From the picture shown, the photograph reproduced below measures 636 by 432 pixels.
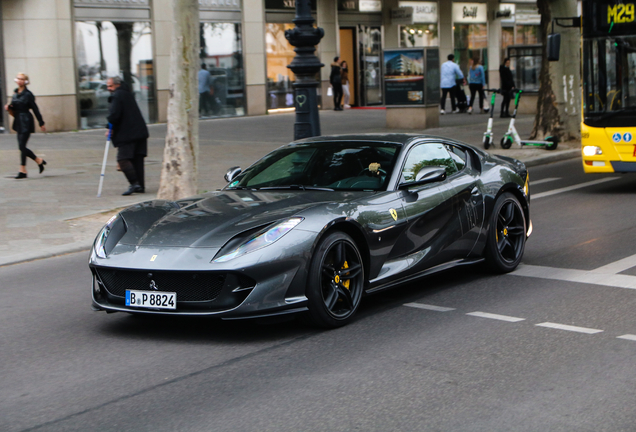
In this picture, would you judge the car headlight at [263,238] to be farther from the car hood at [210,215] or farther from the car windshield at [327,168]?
the car windshield at [327,168]

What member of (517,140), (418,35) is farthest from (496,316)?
(418,35)

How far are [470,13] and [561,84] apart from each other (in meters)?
21.7

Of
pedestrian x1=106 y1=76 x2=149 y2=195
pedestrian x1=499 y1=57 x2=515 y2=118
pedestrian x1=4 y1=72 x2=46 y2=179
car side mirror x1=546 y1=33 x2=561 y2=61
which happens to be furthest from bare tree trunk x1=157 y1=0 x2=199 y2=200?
pedestrian x1=499 y1=57 x2=515 y2=118

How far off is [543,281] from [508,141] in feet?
39.5

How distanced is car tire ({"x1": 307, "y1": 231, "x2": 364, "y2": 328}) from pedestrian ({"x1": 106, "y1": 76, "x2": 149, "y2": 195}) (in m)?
8.08

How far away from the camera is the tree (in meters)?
19.7

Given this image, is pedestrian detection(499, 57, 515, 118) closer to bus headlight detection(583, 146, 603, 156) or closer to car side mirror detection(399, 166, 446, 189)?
bus headlight detection(583, 146, 603, 156)

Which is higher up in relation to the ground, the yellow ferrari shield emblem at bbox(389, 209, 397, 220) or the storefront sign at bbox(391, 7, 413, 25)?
the storefront sign at bbox(391, 7, 413, 25)

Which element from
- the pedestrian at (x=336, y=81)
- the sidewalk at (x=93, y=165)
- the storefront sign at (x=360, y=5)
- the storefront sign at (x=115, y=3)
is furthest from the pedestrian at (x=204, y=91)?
the storefront sign at (x=360, y=5)

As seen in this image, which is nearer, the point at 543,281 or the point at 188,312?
the point at 188,312

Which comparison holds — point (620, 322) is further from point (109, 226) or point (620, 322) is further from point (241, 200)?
point (109, 226)

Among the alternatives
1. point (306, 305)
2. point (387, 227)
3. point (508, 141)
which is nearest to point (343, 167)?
point (387, 227)

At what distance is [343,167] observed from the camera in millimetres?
6859

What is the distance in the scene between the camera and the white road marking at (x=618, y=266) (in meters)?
7.79
